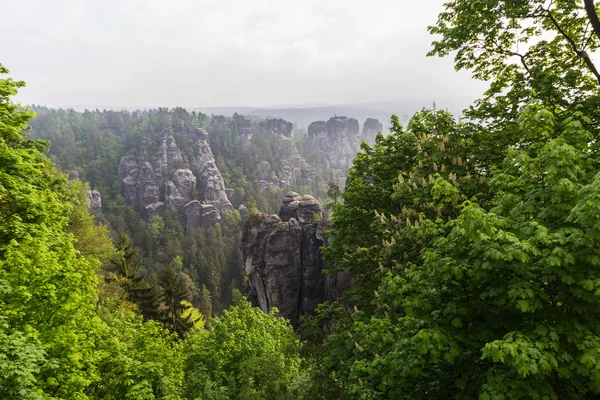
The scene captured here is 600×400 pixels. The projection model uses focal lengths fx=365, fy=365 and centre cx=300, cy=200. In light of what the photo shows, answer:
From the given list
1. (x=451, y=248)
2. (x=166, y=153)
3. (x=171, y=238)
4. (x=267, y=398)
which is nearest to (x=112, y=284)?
(x=267, y=398)

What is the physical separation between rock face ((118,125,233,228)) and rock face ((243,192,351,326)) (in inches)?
2934

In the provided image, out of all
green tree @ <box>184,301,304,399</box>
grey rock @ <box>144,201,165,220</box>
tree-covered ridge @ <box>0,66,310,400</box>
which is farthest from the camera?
grey rock @ <box>144,201,165,220</box>

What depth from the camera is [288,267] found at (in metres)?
51.5

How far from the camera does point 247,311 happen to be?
24.8m

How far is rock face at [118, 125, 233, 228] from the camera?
131875 millimetres

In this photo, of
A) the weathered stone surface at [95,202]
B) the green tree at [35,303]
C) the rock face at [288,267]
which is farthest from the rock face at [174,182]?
the green tree at [35,303]

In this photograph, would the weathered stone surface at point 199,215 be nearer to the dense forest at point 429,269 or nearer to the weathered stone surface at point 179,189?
the weathered stone surface at point 179,189

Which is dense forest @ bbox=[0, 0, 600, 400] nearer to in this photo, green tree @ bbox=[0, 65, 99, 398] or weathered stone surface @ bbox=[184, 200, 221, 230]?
green tree @ bbox=[0, 65, 99, 398]

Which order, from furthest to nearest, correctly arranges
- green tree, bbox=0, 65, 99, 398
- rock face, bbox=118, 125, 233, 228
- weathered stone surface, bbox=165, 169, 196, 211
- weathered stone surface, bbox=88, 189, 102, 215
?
weathered stone surface, bbox=165, 169, 196, 211
rock face, bbox=118, 125, 233, 228
weathered stone surface, bbox=88, 189, 102, 215
green tree, bbox=0, 65, 99, 398

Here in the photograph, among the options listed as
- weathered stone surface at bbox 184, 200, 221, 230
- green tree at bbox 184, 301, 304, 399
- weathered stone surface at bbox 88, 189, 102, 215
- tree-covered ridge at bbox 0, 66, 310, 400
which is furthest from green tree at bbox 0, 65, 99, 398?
weathered stone surface at bbox 184, 200, 221, 230

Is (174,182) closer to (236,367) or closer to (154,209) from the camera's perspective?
(154,209)

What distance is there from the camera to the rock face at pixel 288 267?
50.0 metres

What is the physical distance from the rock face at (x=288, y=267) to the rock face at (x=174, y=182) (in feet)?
245

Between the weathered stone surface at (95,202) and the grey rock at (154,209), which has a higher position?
the weathered stone surface at (95,202)
